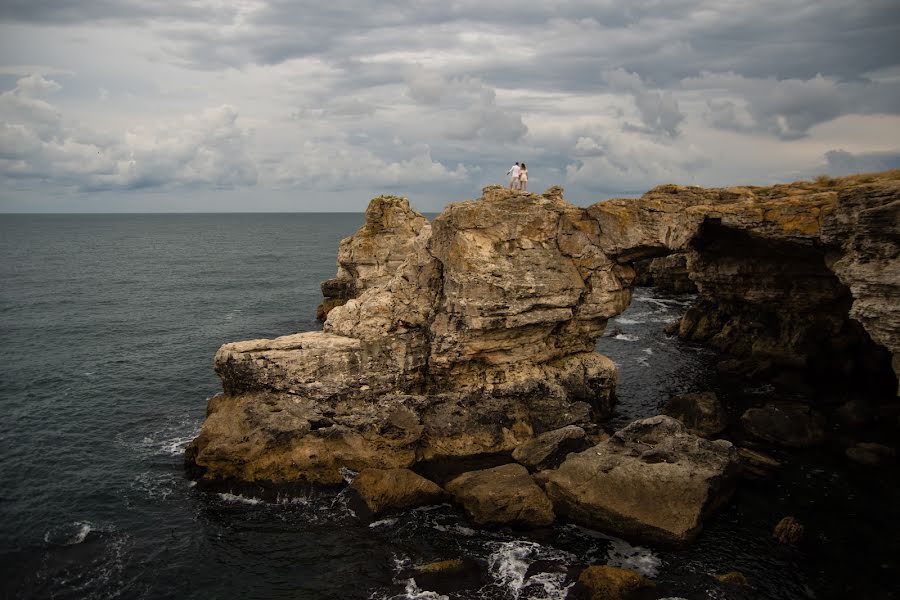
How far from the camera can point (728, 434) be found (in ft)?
116

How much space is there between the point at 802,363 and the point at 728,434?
14104 mm

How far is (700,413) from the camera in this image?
36.0m

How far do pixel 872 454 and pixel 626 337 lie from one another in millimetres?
28044

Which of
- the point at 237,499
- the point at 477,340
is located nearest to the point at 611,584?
the point at 477,340

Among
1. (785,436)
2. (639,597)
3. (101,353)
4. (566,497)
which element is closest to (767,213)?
(785,436)

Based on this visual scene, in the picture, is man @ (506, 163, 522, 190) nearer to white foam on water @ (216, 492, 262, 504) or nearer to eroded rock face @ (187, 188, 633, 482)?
eroded rock face @ (187, 188, 633, 482)

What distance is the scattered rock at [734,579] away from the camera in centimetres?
2323

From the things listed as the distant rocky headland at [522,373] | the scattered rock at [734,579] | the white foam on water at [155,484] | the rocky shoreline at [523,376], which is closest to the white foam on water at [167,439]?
the white foam on water at [155,484]

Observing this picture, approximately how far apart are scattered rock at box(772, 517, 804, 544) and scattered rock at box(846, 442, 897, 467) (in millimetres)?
8867

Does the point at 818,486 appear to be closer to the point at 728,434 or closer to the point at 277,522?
the point at 728,434

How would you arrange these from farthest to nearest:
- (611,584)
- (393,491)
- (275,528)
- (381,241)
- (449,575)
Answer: (381,241)
(393,491)
(275,528)
(449,575)
(611,584)

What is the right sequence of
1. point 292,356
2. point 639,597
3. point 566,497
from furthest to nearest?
1. point 292,356
2. point 566,497
3. point 639,597

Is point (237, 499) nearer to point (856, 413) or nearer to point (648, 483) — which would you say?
point (648, 483)

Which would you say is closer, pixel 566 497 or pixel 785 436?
pixel 566 497
